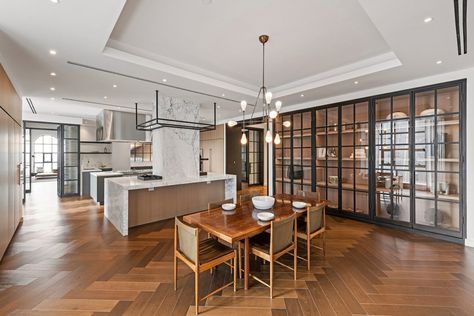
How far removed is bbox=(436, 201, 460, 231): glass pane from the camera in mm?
3349

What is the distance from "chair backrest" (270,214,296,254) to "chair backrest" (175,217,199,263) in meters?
0.71

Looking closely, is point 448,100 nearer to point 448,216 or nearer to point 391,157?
point 391,157

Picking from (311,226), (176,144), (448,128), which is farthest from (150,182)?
(448,128)

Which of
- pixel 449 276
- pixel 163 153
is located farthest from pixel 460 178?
pixel 163 153

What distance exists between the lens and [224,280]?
2350mm

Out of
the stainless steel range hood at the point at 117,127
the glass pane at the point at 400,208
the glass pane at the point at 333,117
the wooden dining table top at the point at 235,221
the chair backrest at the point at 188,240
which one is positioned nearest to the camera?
the chair backrest at the point at 188,240

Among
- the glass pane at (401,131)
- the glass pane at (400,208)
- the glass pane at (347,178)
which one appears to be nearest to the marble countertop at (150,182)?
the glass pane at (347,178)

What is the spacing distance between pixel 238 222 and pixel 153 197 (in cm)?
270

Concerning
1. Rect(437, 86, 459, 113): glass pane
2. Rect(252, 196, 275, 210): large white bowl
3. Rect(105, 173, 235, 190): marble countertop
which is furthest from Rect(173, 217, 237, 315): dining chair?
Rect(437, 86, 459, 113): glass pane

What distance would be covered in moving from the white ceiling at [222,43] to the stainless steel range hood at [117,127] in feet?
4.35

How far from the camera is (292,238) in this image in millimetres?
2406

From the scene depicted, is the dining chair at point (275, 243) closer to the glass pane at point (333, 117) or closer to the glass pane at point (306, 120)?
the glass pane at point (333, 117)

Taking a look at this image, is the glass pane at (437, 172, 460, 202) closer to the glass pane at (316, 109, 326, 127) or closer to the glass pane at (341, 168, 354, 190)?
the glass pane at (341, 168, 354, 190)

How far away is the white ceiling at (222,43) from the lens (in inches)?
77.0
